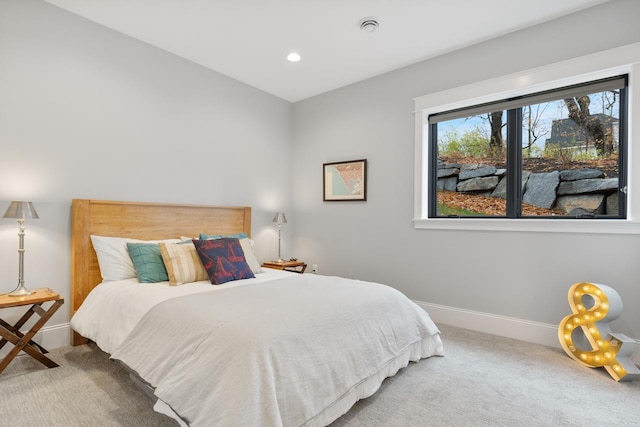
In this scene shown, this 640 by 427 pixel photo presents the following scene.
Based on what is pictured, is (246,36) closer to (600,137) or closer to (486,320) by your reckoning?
(600,137)

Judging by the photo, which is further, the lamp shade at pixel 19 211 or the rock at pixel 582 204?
the rock at pixel 582 204

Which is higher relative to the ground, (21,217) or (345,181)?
(345,181)

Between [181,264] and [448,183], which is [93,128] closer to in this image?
[181,264]

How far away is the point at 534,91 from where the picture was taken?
2.94 m

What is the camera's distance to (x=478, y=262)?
126 inches

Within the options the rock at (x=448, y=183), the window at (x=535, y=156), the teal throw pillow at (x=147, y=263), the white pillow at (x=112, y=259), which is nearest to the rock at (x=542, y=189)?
the window at (x=535, y=156)

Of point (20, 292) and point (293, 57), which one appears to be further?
point (293, 57)

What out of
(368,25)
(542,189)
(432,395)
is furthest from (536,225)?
(368,25)

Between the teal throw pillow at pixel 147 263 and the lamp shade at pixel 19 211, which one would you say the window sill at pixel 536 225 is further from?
the lamp shade at pixel 19 211

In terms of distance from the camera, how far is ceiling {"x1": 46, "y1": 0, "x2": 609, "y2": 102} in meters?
2.64

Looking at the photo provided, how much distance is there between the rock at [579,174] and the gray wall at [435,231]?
1.75 feet

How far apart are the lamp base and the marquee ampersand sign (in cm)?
396

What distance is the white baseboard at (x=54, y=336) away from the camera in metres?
2.61

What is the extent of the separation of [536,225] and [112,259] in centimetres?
358
